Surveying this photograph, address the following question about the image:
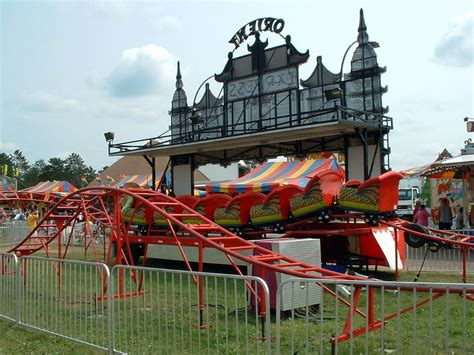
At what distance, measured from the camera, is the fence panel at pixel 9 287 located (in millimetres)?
6492

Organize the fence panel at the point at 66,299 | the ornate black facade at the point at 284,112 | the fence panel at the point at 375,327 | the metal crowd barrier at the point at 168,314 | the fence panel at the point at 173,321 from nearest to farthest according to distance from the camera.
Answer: the fence panel at the point at 375,327 < the fence panel at the point at 173,321 < the metal crowd barrier at the point at 168,314 < the fence panel at the point at 66,299 < the ornate black facade at the point at 284,112

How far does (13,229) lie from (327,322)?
17013mm

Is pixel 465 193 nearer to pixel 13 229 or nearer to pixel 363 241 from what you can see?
pixel 363 241

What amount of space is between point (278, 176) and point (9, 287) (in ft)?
44.4

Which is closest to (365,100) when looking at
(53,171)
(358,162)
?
(358,162)

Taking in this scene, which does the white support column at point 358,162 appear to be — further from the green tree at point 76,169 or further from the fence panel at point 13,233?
the green tree at point 76,169

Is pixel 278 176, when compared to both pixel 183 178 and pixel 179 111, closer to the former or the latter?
pixel 183 178

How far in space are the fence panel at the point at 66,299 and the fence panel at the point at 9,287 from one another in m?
0.11

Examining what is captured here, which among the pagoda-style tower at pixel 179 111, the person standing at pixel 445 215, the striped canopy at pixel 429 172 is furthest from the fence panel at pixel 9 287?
the pagoda-style tower at pixel 179 111

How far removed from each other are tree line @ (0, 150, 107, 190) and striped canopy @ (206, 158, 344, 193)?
302ft

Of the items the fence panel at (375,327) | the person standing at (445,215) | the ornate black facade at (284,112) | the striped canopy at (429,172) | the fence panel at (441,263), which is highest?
the ornate black facade at (284,112)

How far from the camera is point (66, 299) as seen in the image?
582cm

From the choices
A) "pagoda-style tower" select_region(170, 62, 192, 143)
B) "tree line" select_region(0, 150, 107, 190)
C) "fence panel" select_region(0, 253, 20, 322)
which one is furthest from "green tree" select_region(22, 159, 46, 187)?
"fence panel" select_region(0, 253, 20, 322)

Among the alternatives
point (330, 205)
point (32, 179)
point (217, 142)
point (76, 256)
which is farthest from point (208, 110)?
point (32, 179)
